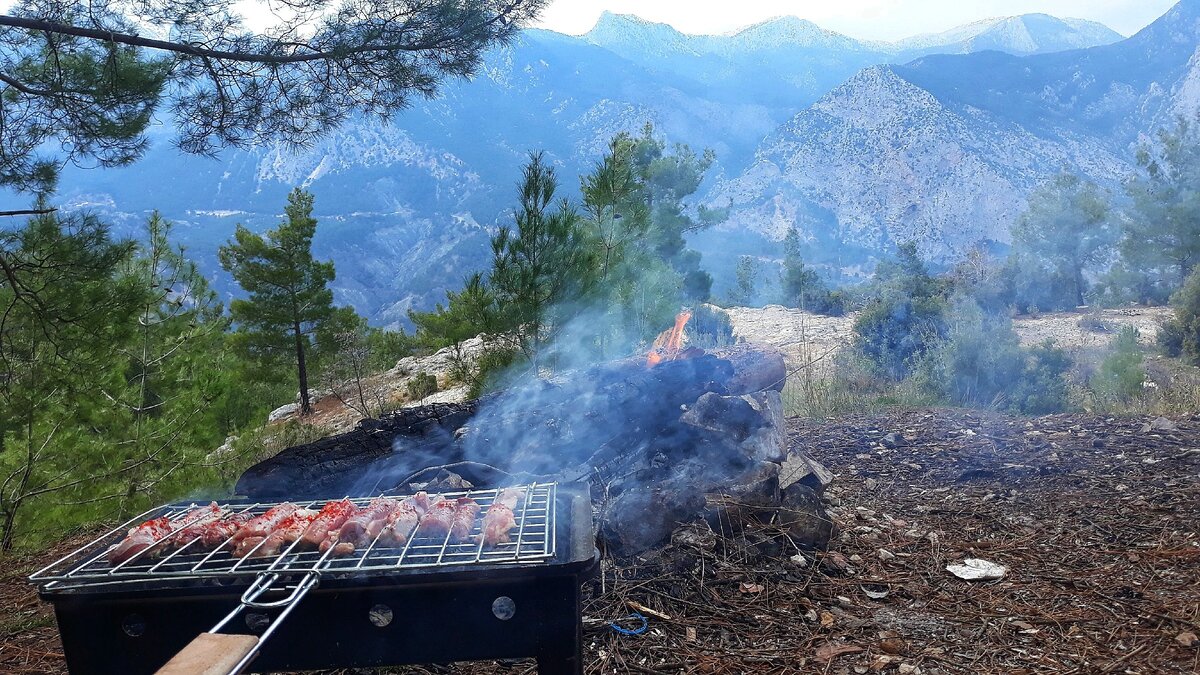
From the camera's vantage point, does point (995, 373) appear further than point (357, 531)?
Yes

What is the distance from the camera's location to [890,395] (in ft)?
29.4

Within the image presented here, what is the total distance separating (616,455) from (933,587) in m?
1.90

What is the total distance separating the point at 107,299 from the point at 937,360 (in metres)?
10.5

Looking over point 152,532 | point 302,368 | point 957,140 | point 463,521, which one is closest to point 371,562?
point 463,521

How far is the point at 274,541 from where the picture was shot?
2100 mm

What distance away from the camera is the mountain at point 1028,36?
11225cm

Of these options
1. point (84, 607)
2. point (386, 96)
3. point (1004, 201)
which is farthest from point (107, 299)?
point (1004, 201)

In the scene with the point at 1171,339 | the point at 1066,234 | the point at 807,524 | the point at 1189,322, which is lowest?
the point at 1171,339

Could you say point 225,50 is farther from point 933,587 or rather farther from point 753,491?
point 933,587

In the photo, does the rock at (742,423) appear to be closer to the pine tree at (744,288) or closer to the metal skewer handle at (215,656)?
the metal skewer handle at (215,656)

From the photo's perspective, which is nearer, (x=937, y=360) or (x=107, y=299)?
(x=107, y=299)

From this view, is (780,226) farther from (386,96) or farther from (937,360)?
(386,96)

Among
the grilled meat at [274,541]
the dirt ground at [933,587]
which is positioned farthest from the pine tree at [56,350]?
the grilled meat at [274,541]

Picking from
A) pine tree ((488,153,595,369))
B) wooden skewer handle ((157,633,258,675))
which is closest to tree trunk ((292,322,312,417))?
pine tree ((488,153,595,369))
